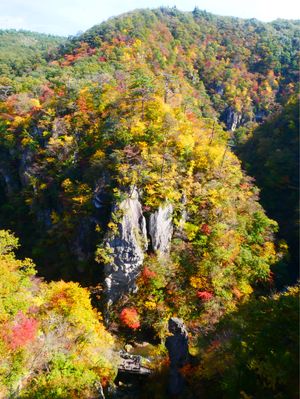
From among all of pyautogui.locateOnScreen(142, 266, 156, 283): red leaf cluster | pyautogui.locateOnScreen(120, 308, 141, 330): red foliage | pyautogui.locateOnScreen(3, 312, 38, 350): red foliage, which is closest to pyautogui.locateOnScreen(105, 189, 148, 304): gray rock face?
pyautogui.locateOnScreen(142, 266, 156, 283): red leaf cluster

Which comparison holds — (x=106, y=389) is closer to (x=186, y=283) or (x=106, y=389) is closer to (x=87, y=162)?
(x=186, y=283)

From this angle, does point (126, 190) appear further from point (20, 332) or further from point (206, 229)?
point (20, 332)

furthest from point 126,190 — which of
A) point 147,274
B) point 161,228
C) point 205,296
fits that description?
point 205,296

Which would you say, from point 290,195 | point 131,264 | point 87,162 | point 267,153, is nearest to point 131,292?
point 131,264

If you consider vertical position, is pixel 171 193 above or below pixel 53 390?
above

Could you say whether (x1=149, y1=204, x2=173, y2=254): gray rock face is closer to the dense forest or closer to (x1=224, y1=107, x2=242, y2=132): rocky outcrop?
the dense forest

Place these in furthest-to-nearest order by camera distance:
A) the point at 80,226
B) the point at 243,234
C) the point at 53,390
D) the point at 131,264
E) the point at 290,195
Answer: the point at 290,195 → the point at 243,234 → the point at 80,226 → the point at 131,264 → the point at 53,390
